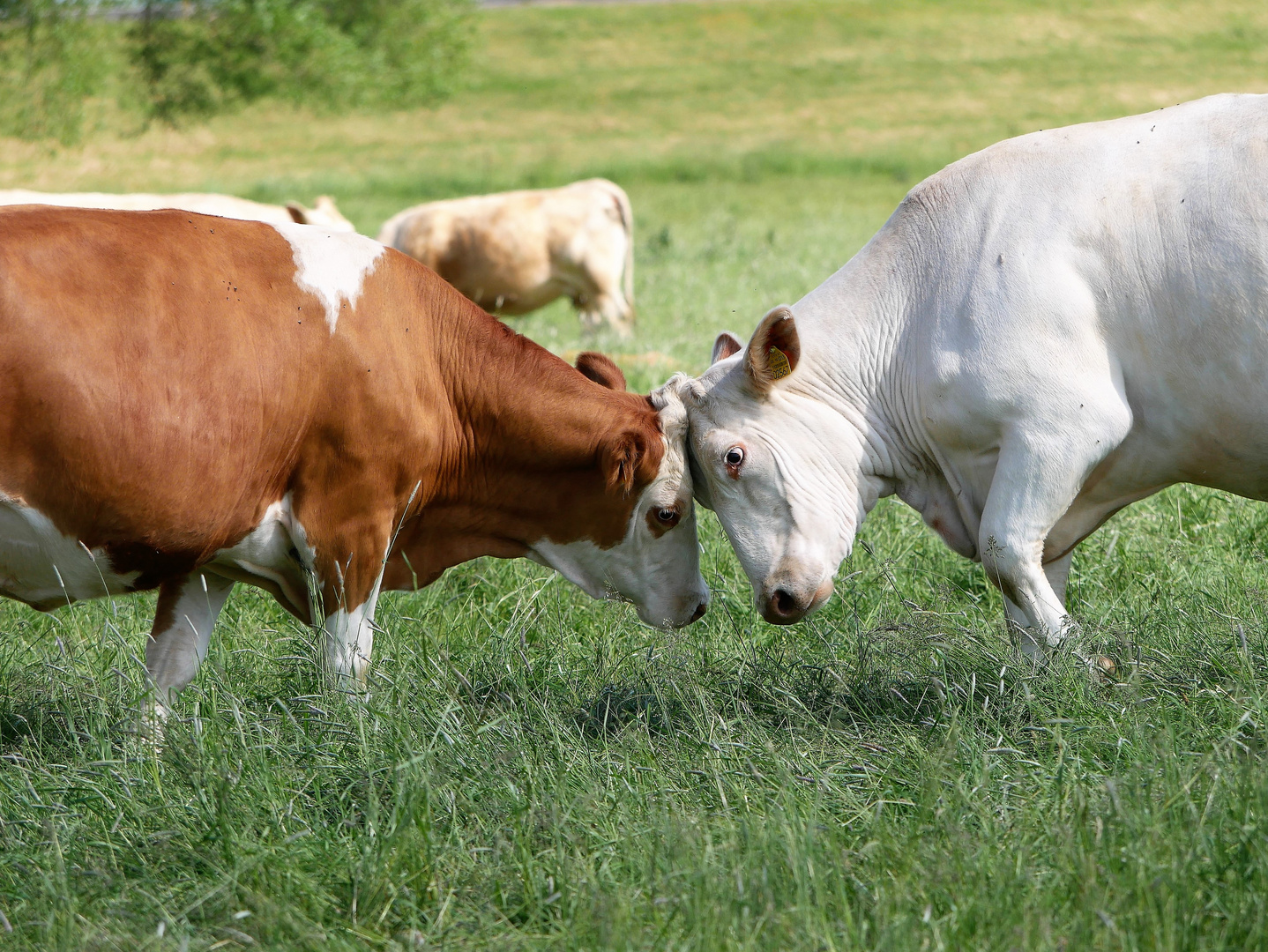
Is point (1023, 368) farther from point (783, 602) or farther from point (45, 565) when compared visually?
point (45, 565)

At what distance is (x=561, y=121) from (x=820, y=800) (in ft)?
145

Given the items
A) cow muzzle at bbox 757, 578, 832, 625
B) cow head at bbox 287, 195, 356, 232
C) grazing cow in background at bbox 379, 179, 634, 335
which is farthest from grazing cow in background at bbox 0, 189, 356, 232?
cow muzzle at bbox 757, 578, 832, 625

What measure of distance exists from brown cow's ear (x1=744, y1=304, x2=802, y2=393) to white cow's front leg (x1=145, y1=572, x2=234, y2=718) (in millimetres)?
1938

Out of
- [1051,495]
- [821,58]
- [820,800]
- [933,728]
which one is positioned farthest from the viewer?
[821,58]

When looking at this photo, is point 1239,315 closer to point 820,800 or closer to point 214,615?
point 820,800

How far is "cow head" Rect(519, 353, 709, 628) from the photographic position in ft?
14.7

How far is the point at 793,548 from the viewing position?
4305 mm

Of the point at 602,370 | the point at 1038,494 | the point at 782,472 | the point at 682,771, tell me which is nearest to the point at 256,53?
the point at 602,370

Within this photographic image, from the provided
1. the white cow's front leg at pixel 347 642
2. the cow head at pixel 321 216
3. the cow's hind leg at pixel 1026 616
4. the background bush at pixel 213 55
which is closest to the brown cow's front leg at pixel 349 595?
the white cow's front leg at pixel 347 642

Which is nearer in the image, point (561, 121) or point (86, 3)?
point (86, 3)

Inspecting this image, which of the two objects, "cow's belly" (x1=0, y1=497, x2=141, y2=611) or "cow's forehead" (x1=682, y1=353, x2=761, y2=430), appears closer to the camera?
"cow's belly" (x1=0, y1=497, x2=141, y2=611)

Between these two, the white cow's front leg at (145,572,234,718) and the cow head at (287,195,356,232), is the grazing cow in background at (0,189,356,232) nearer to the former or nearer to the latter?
the cow head at (287,195,356,232)

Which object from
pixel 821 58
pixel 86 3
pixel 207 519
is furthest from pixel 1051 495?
pixel 821 58

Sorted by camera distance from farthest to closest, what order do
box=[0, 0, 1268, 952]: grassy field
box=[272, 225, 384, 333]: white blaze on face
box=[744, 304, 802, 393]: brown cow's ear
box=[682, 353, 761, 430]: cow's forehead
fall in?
box=[682, 353, 761, 430]: cow's forehead, box=[744, 304, 802, 393]: brown cow's ear, box=[272, 225, 384, 333]: white blaze on face, box=[0, 0, 1268, 952]: grassy field
